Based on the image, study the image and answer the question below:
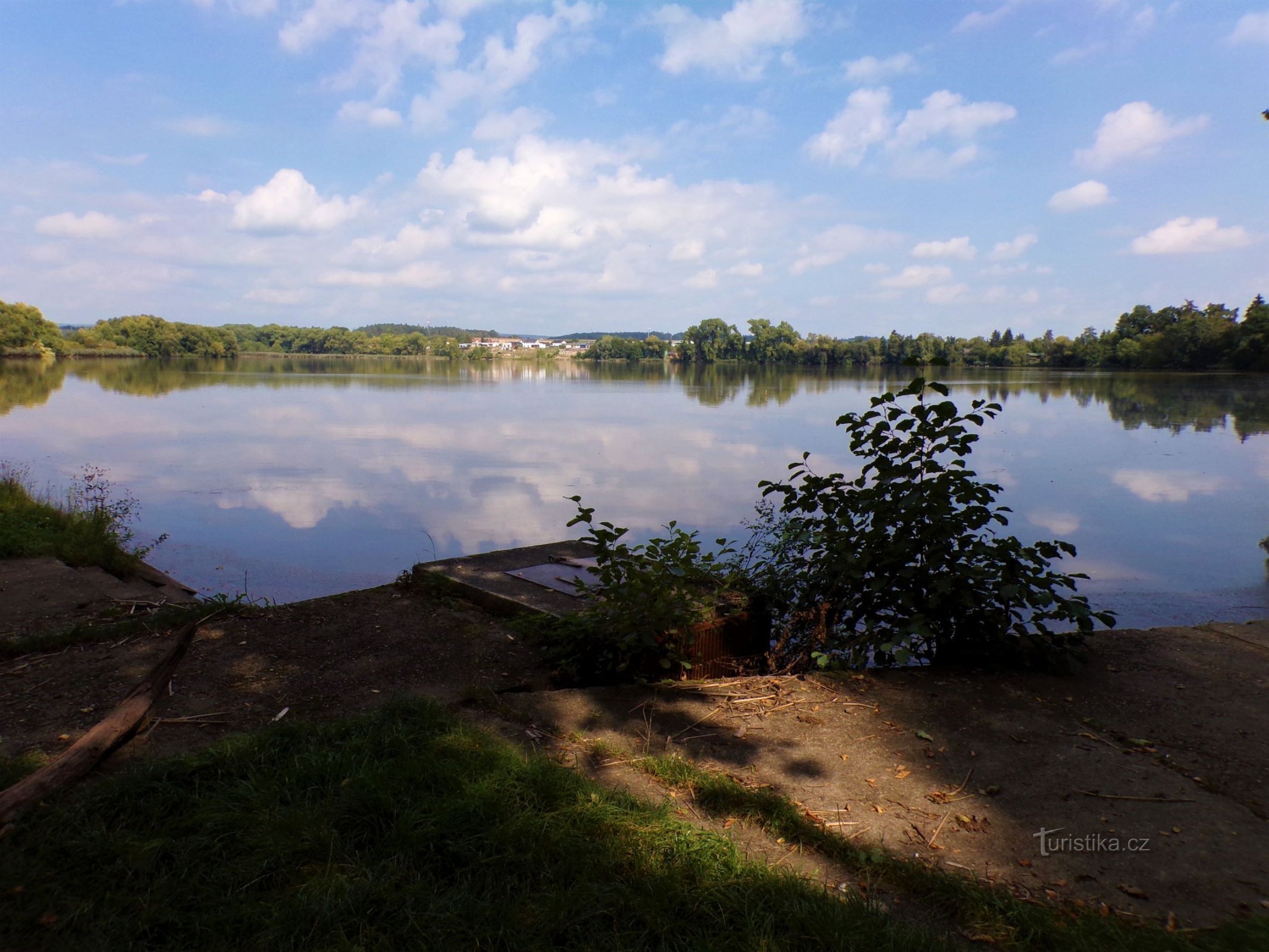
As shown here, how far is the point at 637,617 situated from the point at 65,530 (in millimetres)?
8506

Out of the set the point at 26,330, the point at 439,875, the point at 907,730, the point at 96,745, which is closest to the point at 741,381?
the point at 907,730

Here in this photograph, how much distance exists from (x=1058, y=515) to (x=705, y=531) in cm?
612

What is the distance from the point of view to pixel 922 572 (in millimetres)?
3996

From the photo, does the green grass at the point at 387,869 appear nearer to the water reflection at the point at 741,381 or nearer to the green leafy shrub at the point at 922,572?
the green leafy shrub at the point at 922,572

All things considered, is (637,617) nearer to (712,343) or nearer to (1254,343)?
(1254,343)

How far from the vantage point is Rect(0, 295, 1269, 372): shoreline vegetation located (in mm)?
64625

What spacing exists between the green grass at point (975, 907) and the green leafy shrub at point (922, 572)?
1270 mm

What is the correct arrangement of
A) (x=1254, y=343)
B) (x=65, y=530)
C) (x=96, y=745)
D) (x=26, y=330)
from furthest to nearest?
(x=26, y=330) < (x=1254, y=343) < (x=65, y=530) < (x=96, y=745)

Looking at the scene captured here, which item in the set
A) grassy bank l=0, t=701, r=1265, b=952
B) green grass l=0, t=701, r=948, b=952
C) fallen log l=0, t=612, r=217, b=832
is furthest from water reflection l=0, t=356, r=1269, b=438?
fallen log l=0, t=612, r=217, b=832

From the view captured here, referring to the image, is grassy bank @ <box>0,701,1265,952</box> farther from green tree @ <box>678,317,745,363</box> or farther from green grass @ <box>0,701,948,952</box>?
green tree @ <box>678,317,745,363</box>

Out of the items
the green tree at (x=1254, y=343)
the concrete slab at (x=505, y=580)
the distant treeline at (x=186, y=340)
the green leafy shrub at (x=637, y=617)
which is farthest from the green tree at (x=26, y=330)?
the green tree at (x=1254, y=343)

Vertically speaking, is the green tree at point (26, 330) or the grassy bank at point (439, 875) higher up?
the green tree at point (26, 330)

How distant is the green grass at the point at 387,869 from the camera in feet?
6.70

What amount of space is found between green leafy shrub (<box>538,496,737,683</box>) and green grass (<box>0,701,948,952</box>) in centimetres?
108
